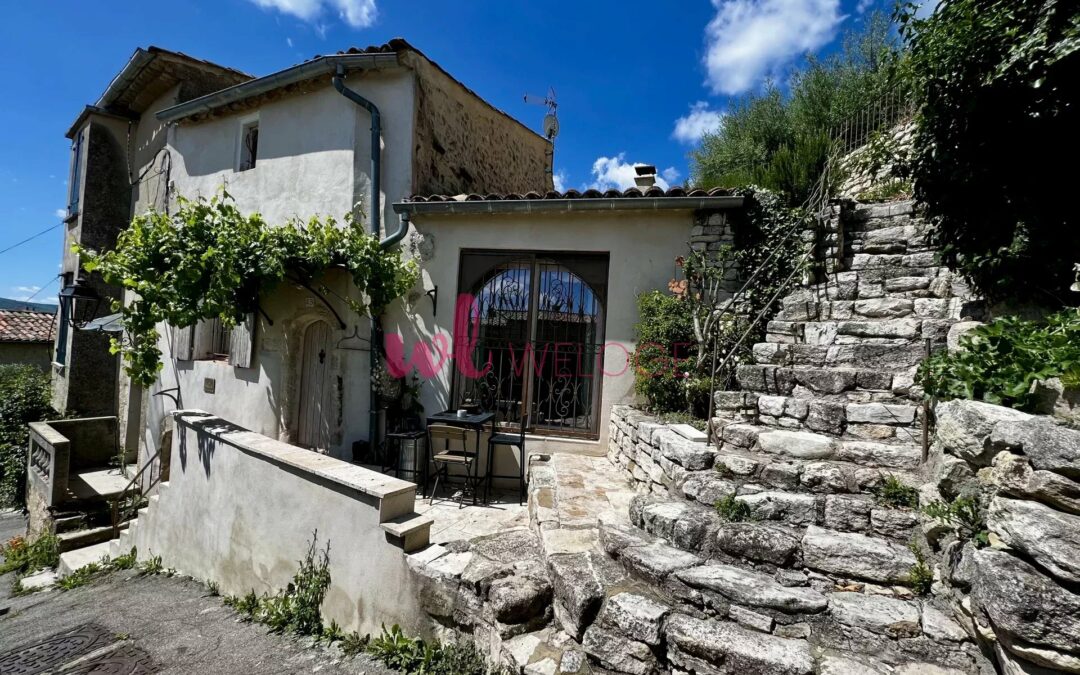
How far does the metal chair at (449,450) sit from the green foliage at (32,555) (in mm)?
7577

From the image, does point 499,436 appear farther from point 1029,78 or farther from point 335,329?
point 1029,78

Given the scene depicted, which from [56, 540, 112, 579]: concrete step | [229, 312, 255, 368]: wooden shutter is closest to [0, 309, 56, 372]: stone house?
[56, 540, 112, 579]: concrete step

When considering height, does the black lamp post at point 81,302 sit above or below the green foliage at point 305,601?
above

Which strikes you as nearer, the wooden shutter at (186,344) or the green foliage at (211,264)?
the green foliage at (211,264)

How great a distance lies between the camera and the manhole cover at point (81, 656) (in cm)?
403

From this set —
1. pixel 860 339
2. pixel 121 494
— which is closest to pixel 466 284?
pixel 860 339

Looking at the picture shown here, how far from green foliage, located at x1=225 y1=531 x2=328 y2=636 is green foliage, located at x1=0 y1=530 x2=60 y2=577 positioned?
683cm

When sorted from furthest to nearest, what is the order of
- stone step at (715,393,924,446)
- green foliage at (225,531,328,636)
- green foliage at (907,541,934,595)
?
1. green foliage at (225,531,328,636)
2. stone step at (715,393,924,446)
3. green foliage at (907,541,934,595)

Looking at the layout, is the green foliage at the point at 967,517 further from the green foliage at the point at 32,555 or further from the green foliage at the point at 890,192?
the green foliage at the point at 32,555

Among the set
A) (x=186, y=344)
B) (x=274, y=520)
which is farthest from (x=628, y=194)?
(x=186, y=344)

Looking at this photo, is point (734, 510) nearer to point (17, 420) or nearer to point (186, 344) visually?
point (186, 344)

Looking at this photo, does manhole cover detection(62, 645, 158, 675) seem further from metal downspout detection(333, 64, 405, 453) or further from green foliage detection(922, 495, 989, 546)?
green foliage detection(922, 495, 989, 546)

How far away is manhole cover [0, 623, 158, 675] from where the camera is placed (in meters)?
4.03

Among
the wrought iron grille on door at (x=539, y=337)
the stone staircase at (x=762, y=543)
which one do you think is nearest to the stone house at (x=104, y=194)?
the wrought iron grille on door at (x=539, y=337)
